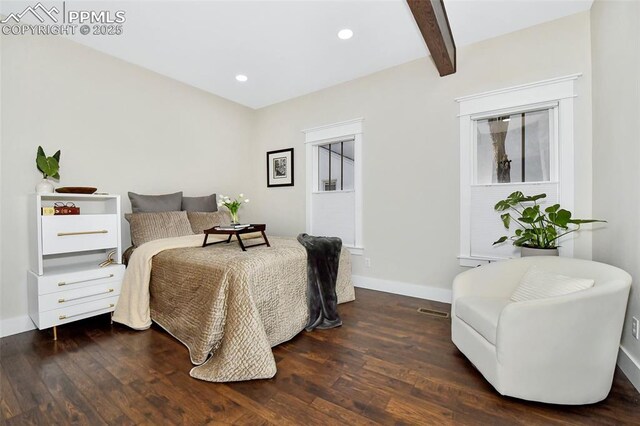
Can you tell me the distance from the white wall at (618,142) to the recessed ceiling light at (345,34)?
6.41 feet

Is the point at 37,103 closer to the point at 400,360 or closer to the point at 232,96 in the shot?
the point at 232,96

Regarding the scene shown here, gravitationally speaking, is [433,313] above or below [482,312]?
below

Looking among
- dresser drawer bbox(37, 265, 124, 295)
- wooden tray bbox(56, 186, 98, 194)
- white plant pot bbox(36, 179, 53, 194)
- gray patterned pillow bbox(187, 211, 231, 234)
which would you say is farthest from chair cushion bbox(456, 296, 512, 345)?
white plant pot bbox(36, 179, 53, 194)

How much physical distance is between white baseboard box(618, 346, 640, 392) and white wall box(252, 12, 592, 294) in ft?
3.06

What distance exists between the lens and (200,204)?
3678 millimetres

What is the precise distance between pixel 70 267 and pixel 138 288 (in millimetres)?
704

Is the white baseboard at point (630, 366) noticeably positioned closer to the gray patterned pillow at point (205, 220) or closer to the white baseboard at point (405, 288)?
the white baseboard at point (405, 288)

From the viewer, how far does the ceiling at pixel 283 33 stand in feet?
7.90

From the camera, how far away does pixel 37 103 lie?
260cm

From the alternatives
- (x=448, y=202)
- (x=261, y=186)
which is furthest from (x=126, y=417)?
(x=261, y=186)

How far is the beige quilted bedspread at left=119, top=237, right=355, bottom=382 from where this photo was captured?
5.90 feet

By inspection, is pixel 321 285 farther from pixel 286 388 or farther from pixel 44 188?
pixel 44 188

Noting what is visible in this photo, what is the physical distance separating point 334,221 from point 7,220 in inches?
129

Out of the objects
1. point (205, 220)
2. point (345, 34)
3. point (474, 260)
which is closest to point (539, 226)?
point (474, 260)
